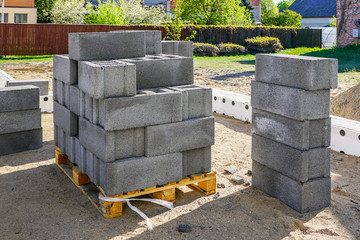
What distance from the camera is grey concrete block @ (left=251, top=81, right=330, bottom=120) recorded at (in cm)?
473

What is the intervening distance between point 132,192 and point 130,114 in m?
0.92

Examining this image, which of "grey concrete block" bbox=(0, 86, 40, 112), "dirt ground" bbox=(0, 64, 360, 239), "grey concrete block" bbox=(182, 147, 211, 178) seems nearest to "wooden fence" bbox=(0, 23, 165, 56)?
"grey concrete block" bbox=(0, 86, 40, 112)

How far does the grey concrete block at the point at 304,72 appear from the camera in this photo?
15.3ft

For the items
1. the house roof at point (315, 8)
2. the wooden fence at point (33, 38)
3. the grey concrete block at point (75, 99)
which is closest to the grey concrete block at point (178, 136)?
the grey concrete block at point (75, 99)

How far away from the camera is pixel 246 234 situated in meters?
4.47

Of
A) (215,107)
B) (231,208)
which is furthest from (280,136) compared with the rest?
(215,107)

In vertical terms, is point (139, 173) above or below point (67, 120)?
below

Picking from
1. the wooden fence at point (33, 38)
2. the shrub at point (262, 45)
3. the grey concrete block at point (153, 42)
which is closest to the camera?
the grey concrete block at point (153, 42)

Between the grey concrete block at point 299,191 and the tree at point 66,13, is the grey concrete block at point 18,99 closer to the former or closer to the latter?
the grey concrete block at point 299,191

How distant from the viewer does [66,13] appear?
35.3 meters

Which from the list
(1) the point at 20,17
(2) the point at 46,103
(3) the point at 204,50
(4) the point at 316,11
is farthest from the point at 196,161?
(4) the point at 316,11

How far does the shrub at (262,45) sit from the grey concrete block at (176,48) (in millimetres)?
23945

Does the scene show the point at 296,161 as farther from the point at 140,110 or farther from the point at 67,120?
the point at 67,120

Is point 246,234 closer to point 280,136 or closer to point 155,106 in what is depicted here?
point 280,136
